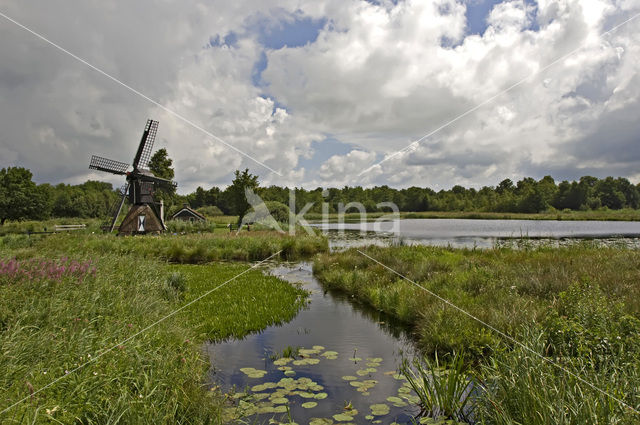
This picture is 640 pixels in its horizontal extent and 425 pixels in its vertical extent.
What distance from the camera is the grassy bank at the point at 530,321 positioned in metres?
4.19

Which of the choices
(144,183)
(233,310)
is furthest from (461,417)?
(144,183)

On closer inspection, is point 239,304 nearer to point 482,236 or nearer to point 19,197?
point 482,236

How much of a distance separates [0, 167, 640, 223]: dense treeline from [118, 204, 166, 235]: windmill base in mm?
17125

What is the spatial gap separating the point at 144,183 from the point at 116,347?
1320 inches

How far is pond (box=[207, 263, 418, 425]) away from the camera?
560cm

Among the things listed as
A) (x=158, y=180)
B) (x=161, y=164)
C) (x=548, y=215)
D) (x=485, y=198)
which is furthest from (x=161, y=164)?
(x=485, y=198)

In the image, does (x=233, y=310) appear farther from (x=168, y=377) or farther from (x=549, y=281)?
(x=549, y=281)

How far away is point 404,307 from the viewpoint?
34.5 ft

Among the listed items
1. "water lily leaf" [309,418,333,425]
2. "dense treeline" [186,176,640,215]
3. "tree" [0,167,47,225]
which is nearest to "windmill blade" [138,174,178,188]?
"dense treeline" [186,176,640,215]

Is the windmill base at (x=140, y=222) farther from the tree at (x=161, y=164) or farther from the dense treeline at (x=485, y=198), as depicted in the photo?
the dense treeline at (x=485, y=198)

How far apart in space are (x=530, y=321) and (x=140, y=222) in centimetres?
3340

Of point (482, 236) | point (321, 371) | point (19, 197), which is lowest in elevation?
point (321, 371)

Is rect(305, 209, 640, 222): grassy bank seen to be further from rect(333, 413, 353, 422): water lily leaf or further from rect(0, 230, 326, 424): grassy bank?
rect(333, 413, 353, 422): water lily leaf

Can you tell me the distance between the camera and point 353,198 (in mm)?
89375
